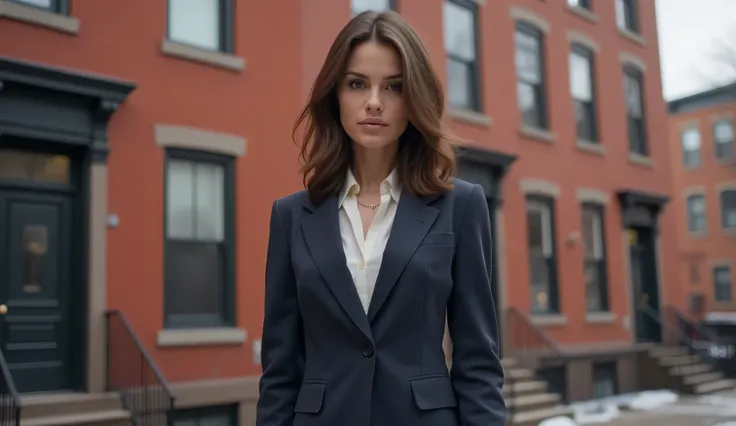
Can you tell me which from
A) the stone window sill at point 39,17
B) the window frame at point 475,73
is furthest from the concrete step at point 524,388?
the stone window sill at point 39,17

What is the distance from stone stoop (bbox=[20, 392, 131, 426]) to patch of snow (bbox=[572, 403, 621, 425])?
24.6 feet

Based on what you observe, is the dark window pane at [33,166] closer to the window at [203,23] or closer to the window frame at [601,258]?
the window at [203,23]

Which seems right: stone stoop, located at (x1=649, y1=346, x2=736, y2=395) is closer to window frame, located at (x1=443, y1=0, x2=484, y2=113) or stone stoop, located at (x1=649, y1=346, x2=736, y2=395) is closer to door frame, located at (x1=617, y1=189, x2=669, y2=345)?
door frame, located at (x1=617, y1=189, x2=669, y2=345)

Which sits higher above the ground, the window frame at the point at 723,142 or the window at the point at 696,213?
the window frame at the point at 723,142

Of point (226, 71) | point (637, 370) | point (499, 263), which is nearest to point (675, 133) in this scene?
point (637, 370)

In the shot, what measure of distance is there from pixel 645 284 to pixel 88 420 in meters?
14.1

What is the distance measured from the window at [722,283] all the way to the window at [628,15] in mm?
17121

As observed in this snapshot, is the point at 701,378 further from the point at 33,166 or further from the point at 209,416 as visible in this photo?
the point at 33,166

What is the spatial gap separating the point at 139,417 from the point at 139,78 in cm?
388

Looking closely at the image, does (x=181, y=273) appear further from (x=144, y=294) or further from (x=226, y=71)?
(x=226, y=71)

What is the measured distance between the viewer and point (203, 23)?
1008 cm

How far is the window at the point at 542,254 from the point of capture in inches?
581

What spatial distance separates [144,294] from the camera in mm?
8945

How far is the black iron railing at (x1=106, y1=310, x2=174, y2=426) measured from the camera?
823 centimetres
